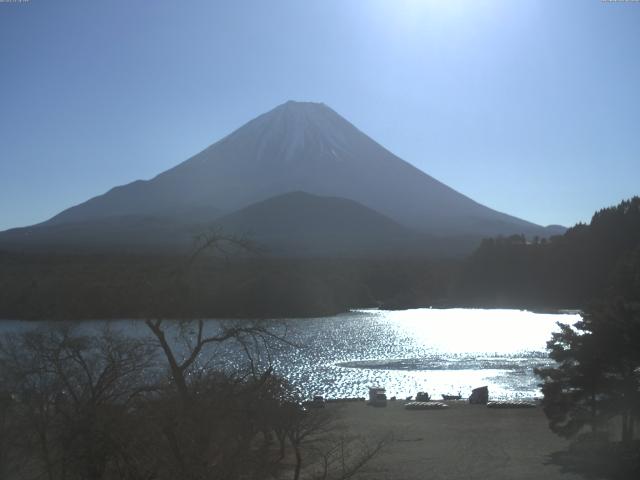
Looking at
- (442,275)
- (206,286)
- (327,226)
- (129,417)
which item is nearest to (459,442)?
(206,286)

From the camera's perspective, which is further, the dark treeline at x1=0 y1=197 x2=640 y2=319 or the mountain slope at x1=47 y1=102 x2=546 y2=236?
the mountain slope at x1=47 y1=102 x2=546 y2=236

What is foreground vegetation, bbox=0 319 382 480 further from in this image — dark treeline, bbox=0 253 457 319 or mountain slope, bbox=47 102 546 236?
mountain slope, bbox=47 102 546 236

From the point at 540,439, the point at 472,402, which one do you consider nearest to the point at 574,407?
the point at 540,439

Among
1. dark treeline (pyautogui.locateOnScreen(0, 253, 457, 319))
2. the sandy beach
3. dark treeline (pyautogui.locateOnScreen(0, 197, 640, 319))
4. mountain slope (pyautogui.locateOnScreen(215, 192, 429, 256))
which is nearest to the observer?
dark treeline (pyautogui.locateOnScreen(0, 253, 457, 319))

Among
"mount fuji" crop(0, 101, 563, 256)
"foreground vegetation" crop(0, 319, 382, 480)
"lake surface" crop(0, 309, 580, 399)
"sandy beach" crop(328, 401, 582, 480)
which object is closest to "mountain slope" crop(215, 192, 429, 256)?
"mount fuji" crop(0, 101, 563, 256)

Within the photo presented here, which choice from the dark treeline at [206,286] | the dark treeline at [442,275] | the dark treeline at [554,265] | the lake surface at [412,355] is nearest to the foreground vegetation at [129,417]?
the dark treeline at [206,286]

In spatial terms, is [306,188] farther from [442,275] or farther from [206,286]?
[206,286]

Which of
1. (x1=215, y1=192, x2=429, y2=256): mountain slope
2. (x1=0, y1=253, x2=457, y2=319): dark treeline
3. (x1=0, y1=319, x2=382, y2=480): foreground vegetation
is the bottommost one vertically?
(x1=0, y1=319, x2=382, y2=480): foreground vegetation
